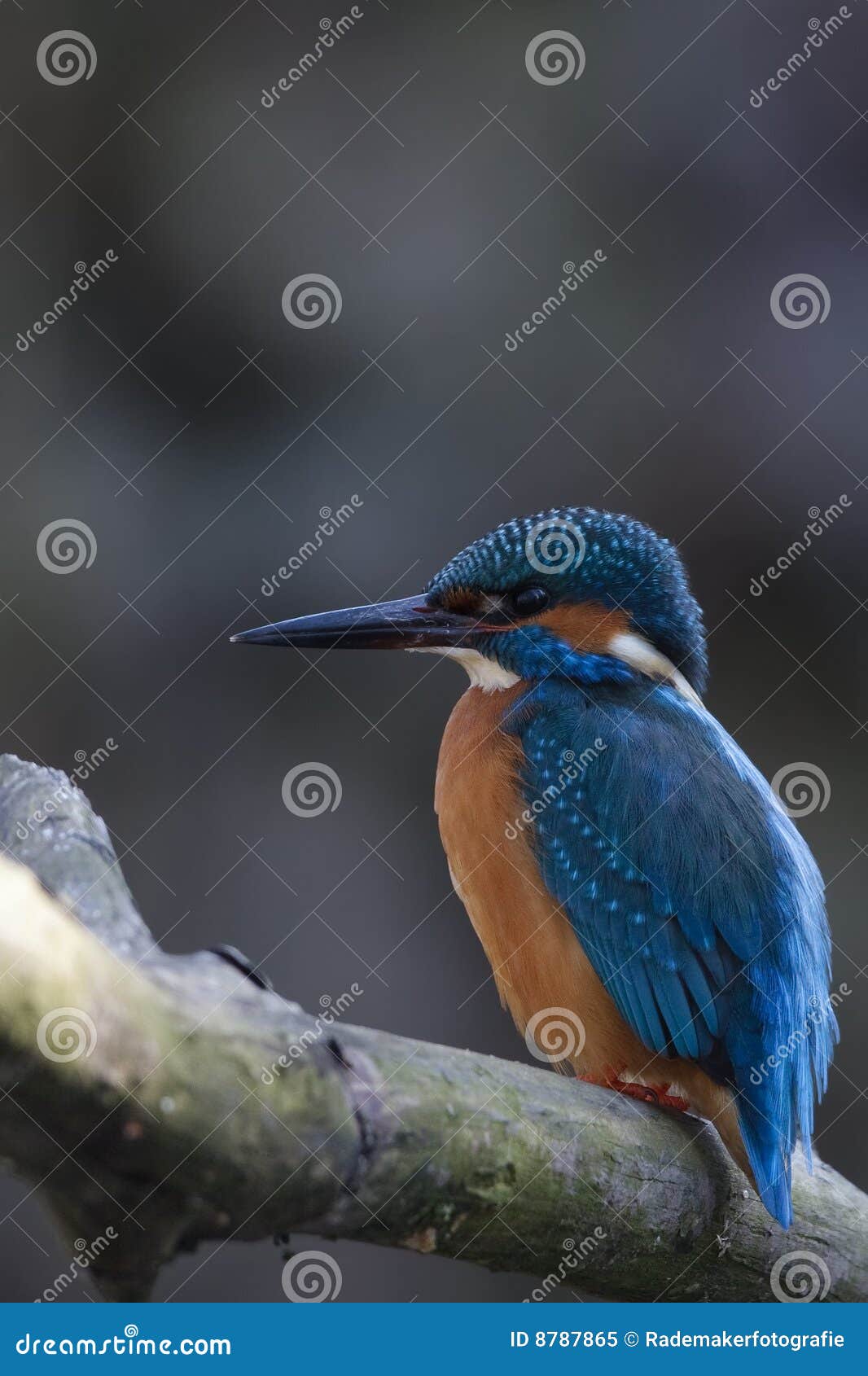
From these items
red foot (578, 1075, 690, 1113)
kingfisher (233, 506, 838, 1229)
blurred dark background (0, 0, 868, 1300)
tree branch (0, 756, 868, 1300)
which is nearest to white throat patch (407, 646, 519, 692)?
kingfisher (233, 506, 838, 1229)

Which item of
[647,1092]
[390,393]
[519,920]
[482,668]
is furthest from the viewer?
[390,393]

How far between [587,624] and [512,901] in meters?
0.38

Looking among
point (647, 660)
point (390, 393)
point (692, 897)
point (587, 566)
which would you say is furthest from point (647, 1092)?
point (390, 393)

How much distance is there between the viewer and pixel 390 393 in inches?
123

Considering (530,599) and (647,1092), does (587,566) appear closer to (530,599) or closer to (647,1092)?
(530,599)

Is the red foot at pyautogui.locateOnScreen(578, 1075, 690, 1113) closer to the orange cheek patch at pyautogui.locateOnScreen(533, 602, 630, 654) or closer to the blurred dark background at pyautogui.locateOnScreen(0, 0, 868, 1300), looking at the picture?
the orange cheek patch at pyautogui.locateOnScreen(533, 602, 630, 654)

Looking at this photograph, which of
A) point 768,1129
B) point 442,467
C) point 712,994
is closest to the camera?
point 768,1129

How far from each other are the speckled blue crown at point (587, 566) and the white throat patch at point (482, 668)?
85mm

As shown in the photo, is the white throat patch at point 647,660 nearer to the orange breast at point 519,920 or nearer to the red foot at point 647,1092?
the orange breast at point 519,920

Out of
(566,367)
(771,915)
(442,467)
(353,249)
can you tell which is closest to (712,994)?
(771,915)

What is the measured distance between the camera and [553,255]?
319 centimetres

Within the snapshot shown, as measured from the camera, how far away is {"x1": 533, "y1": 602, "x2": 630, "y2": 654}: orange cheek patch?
1737 millimetres

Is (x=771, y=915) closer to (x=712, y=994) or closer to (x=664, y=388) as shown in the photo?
(x=712, y=994)

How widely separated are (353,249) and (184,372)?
19.8 inches
